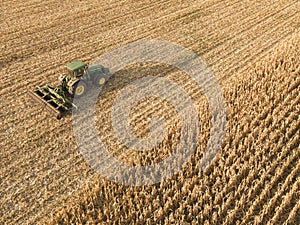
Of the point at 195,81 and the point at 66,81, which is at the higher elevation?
the point at 66,81

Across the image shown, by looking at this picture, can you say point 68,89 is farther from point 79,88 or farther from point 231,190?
point 231,190

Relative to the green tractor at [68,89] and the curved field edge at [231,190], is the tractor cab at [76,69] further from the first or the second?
the curved field edge at [231,190]

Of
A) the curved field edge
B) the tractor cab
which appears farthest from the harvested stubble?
the tractor cab

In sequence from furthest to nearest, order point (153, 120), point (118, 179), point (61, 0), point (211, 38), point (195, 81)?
point (61, 0)
point (211, 38)
point (195, 81)
point (153, 120)
point (118, 179)

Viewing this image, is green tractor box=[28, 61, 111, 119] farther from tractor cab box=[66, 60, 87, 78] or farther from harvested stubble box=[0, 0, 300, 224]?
harvested stubble box=[0, 0, 300, 224]

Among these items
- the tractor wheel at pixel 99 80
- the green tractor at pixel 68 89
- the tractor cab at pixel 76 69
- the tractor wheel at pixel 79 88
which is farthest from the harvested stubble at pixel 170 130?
the tractor cab at pixel 76 69

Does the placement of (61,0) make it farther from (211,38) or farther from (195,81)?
(195,81)

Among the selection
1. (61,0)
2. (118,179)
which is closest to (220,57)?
(118,179)
